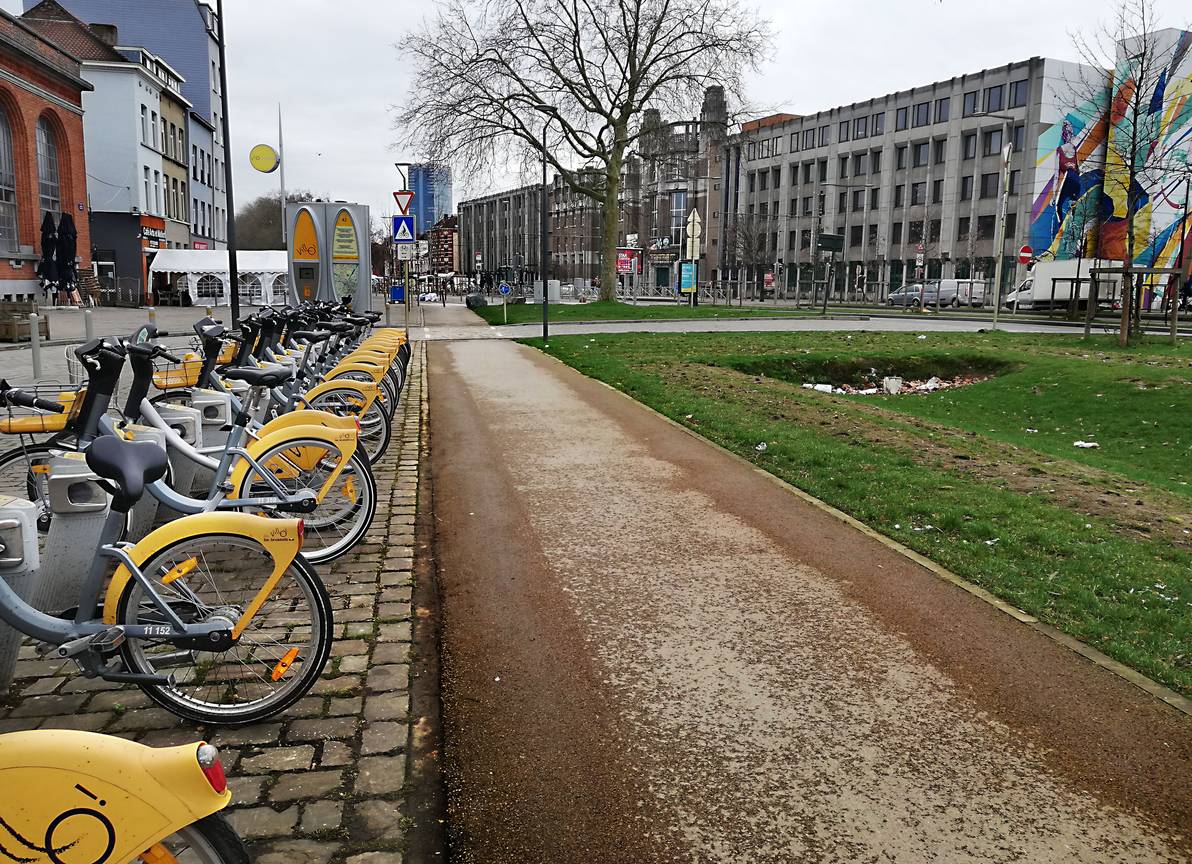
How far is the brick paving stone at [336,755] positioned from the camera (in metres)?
3.44

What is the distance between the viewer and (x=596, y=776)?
3.41m

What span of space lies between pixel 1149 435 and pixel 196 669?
475 inches

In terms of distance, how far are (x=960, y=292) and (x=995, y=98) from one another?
→ 762 inches

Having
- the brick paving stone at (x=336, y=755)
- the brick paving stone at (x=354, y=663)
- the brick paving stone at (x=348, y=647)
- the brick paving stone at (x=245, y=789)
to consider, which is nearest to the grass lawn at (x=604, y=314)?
the brick paving stone at (x=348, y=647)

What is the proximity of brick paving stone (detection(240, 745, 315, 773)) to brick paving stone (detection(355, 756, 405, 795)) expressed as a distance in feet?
0.65

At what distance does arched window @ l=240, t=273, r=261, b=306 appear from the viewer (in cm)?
5136

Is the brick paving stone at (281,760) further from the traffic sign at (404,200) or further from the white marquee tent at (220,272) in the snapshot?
the white marquee tent at (220,272)

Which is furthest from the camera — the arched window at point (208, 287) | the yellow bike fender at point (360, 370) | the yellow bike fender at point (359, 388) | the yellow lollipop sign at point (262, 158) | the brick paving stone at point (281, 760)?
the arched window at point (208, 287)

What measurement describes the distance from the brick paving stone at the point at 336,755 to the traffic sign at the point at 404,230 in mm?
20677

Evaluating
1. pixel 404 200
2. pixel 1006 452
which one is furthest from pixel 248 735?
pixel 404 200

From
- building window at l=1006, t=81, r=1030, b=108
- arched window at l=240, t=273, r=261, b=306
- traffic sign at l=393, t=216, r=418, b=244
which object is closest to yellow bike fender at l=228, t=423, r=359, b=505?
traffic sign at l=393, t=216, r=418, b=244

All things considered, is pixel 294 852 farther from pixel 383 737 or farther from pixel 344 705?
pixel 344 705

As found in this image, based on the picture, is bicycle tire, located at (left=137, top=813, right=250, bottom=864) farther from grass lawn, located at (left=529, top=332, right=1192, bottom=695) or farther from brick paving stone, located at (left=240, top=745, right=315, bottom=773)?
grass lawn, located at (left=529, top=332, right=1192, bottom=695)

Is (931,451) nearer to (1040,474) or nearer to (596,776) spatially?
(1040,474)
